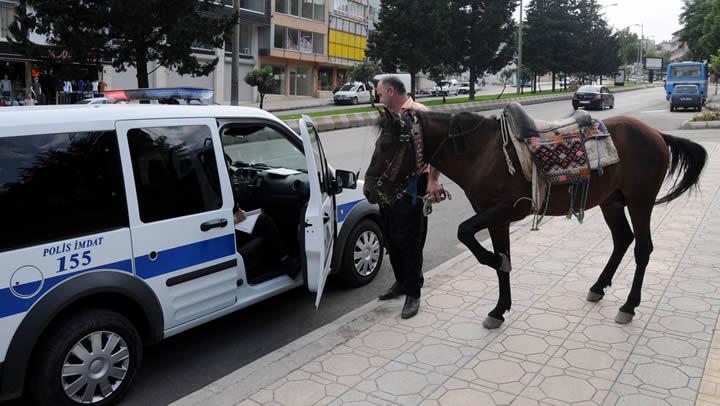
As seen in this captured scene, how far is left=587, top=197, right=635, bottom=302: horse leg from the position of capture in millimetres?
5500

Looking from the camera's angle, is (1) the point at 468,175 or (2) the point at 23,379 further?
(1) the point at 468,175

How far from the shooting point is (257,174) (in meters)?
5.73

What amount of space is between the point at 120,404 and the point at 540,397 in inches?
103

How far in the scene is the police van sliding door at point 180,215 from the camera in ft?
12.9

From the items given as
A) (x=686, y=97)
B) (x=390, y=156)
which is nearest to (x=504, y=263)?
(x=390, y=156)

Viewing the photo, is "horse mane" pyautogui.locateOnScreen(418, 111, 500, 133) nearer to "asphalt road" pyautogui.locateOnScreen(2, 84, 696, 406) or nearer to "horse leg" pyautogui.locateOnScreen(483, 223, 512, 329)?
"horse leg" pyautogui.locateOnScreen(483, 223, 512, 329)

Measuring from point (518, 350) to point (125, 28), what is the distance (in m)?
17.6

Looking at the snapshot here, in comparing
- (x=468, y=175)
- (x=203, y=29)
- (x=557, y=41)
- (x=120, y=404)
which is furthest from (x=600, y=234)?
(x=557, y=41)

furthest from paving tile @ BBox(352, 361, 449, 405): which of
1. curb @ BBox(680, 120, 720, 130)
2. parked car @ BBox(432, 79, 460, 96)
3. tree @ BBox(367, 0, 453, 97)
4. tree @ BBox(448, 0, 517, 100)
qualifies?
parked car @ BBox(432, 79, 460, 96)

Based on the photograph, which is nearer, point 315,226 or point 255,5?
point 315,226

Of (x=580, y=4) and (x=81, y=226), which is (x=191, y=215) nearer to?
(x=81, y=226)

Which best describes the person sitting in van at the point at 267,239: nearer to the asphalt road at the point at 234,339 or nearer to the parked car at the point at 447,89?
the asphalt road at the point at 234,339

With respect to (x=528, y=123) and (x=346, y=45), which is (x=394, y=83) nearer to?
(x=528, y=123)

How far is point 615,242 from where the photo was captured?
5688 millimetres
